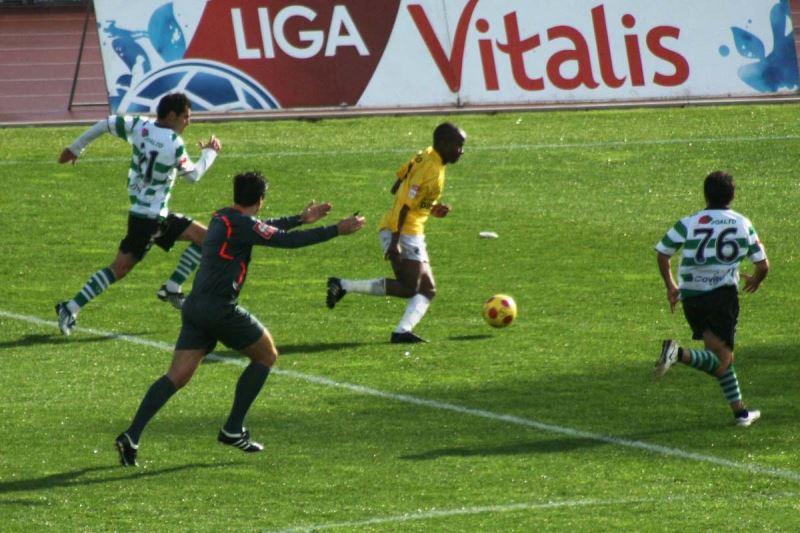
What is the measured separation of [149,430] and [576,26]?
1433 centimetres

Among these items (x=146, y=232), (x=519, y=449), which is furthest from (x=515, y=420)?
(x=146, y=232)

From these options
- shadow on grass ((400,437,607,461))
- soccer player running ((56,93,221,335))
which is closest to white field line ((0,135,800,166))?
soccer player running ((56,93,221,335))

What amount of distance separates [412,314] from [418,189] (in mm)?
1064

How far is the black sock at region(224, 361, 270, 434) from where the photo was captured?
10453mm

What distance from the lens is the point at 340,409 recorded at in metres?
12.0

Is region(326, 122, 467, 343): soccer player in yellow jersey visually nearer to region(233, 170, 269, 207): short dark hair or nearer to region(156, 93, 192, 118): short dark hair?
region(156, 93, 192, 118): short dark hair

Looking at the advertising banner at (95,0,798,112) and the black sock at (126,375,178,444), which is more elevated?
the black sock at (126,375,178,444)

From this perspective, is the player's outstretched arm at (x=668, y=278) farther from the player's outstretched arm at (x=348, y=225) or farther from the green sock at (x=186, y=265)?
the green sock at (x=186, y=265)

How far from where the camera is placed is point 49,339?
14.3m

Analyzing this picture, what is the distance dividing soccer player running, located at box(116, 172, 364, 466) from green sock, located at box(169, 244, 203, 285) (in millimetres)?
4604

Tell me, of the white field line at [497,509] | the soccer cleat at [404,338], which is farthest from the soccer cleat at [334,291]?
the white field line at [497,509]

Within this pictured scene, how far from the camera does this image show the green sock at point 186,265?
15.0 m

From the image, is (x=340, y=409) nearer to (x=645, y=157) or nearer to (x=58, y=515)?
(x=58, y=515)

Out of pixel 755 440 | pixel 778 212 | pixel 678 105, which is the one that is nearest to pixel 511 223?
pixel 778 212
